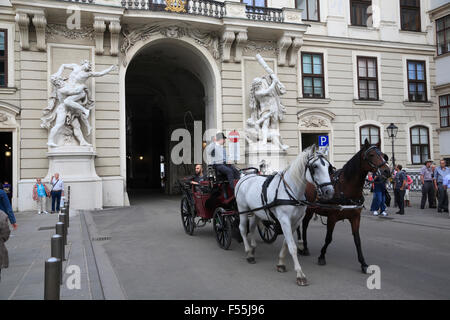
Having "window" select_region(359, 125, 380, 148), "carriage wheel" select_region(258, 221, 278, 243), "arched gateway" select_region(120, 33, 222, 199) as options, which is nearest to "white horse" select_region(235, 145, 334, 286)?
"carriage wheel" select_region(258, 221, 278, 243)

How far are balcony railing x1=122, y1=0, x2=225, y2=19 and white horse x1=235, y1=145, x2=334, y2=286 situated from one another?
12945 mm

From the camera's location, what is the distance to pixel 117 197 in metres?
16.4

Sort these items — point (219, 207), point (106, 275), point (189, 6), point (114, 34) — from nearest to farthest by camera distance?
point (106, 275), point (219, 207), point (114, 34), point (189, 6)

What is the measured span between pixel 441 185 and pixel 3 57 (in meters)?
18.7

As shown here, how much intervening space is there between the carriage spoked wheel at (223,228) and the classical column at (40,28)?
1261 cm

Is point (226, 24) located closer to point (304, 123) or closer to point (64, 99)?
point (304, 123)

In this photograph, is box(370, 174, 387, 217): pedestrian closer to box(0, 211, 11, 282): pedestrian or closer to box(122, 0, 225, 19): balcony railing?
box(0, 211, 11, 282): pedestrian

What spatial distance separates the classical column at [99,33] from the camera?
627 inches

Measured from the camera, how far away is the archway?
1942 centimetres

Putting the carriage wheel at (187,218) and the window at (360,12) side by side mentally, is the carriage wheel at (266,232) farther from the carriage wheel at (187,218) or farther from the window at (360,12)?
the window at (360,12)

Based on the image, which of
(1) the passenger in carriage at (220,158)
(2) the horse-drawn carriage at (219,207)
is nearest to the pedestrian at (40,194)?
(2) the horse-drawn carriage at (219,207)

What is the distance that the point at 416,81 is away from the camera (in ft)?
72.7

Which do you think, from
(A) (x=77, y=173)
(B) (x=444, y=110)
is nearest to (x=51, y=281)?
(A) (x=77, y=173)

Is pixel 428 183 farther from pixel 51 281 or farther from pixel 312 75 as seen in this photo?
pixel 51 281
